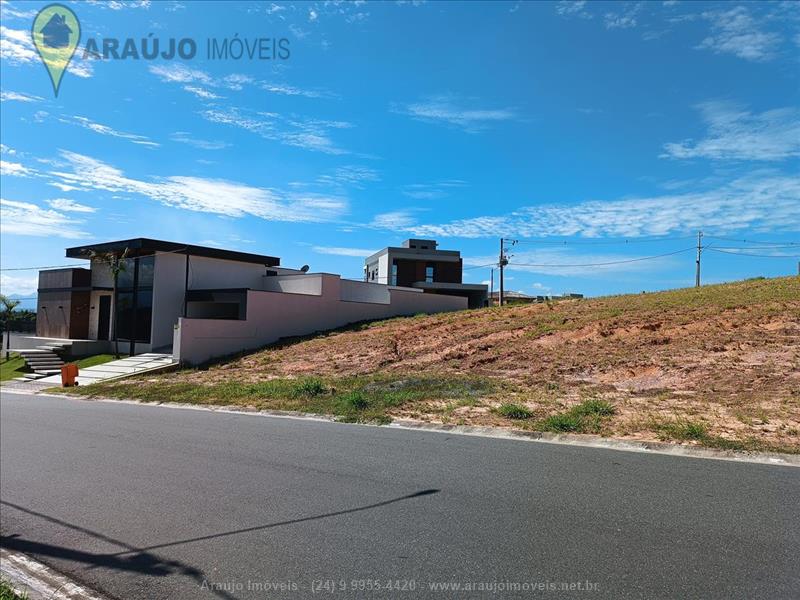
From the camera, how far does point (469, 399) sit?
525 inches

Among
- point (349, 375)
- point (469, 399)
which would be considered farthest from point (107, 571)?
point (349, 375)

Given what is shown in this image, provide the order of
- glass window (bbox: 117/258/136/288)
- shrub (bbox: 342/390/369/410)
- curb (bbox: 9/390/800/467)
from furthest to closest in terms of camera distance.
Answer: glass window (bbox: 117/258/136/288)
shrub (bbox: 342/390/369/410)
curb (bbox: 9/390/800/467)

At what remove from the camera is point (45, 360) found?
29.1m

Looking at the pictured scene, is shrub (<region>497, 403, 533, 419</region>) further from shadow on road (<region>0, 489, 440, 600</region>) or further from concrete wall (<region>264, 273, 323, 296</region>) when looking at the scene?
concrete wall (<region>264, 273, 323, 296</region>)

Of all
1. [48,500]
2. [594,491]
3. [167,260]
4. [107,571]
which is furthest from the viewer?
[167,260]

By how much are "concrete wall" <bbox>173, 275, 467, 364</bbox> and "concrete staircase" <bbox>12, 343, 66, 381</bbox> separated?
718cm

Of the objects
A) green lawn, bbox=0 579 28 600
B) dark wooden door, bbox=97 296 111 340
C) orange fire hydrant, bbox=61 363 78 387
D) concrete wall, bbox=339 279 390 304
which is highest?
concrete wall, bbox=339 279 390 304

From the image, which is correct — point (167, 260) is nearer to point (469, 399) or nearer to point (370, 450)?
point (469, 399)

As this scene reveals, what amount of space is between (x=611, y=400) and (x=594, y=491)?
624 centimetres

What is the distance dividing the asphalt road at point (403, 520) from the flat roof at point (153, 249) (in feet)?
70.5

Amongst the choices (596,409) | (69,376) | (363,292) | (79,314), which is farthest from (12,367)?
(596,409)

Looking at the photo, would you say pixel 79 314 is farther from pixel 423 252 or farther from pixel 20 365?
pixel 423 252

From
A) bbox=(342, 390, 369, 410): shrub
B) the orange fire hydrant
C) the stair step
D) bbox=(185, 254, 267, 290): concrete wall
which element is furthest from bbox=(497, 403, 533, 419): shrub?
the stair step

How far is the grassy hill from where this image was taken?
410 inches
